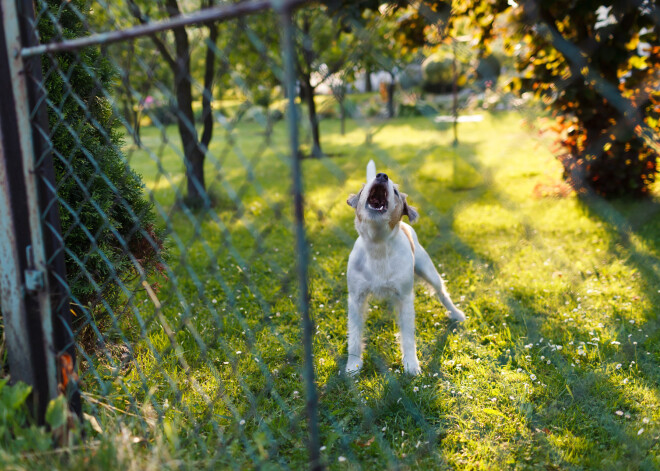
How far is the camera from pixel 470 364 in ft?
10.1

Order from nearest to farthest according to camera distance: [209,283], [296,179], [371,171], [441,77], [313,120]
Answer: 1. [296,179]
2. [313,120]
3. [371,171]
4. [209,283]
5. [441,77]

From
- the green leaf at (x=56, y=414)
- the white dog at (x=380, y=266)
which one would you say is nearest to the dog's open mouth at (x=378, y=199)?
the white dog at (x=380, y=266)

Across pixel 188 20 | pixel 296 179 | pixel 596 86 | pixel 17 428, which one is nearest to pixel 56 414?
pixel 17 428

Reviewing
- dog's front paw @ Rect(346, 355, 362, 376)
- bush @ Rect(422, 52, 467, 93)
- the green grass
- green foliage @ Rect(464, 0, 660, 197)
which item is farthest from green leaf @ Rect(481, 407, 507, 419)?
green foliage @ Rect(464, 0, 660, 197)

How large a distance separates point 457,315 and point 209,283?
2204 mm

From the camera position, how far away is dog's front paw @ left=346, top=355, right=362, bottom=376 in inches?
120

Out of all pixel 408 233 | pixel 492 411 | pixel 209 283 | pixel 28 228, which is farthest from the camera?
pixel 209 283

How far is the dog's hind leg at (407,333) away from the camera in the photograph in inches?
121

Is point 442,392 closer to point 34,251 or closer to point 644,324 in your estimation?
point 644,324

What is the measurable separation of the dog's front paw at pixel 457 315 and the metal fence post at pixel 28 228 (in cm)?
252

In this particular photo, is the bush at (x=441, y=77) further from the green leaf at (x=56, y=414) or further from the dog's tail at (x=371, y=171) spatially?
the green leaf at (x=56, y=414)

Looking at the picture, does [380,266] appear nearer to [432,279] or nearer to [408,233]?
[408,233]

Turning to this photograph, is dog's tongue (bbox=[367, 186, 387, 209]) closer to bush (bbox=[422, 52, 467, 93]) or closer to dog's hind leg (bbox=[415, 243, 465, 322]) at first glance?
bush (bbox=[422, 52, 467, 93])

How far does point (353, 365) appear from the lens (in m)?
3.13
